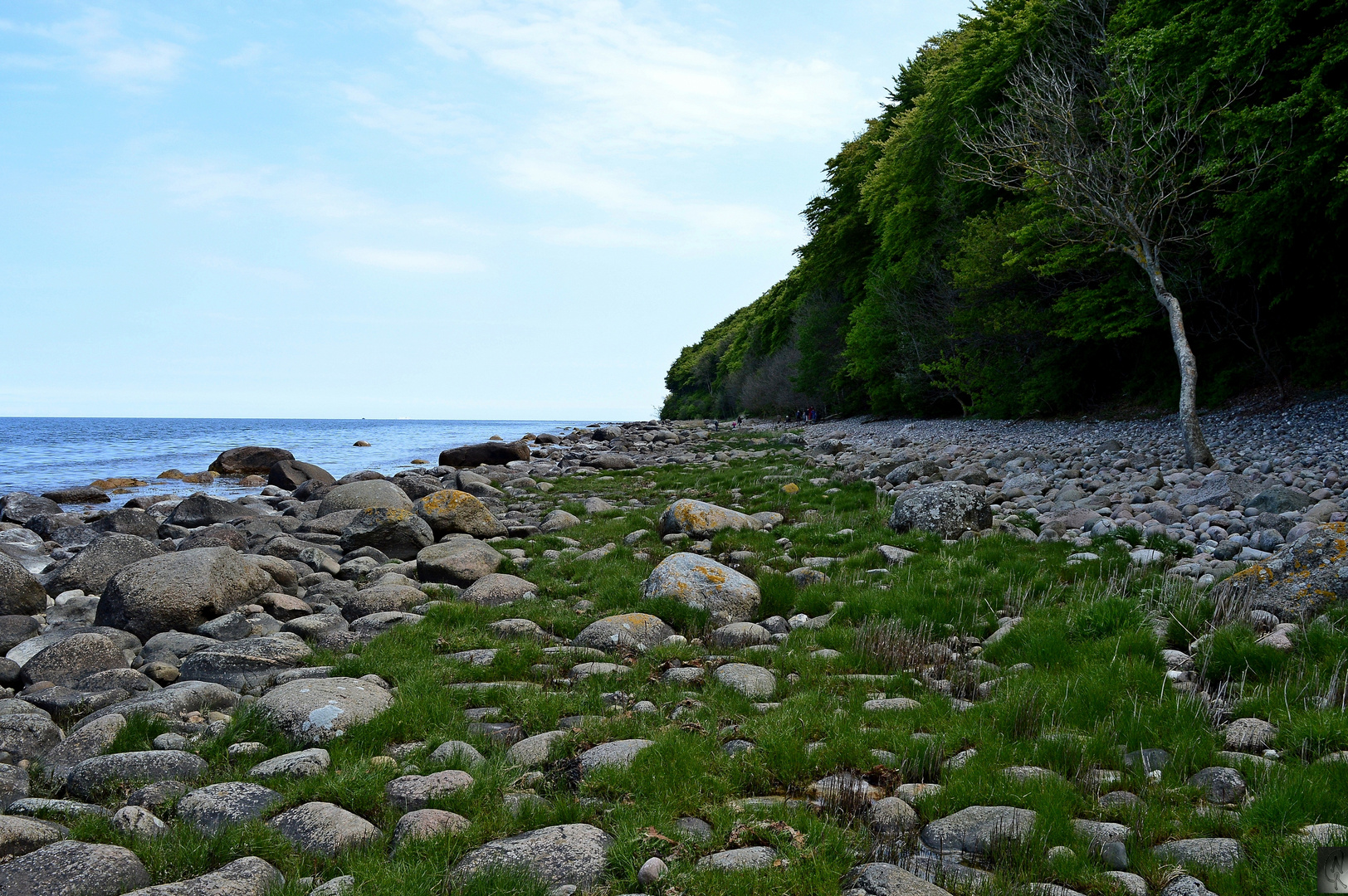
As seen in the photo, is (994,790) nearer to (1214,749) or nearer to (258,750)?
(1214,749)

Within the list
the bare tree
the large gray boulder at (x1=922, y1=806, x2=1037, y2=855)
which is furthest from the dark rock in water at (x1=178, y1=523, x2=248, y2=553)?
the bare tree

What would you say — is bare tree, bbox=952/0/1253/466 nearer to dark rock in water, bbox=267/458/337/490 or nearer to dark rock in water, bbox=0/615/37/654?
dark rock in water, bbox=0/615/37/654

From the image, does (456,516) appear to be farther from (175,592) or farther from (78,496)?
(78,496)

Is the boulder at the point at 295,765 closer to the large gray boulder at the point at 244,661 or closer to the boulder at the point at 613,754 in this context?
the boulder at the point at 613,754

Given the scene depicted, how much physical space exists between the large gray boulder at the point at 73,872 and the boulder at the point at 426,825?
1083 mm

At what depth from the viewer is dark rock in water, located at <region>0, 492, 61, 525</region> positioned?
18719 mm

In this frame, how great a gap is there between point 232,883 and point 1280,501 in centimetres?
1219

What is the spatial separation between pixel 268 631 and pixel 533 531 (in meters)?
5.87

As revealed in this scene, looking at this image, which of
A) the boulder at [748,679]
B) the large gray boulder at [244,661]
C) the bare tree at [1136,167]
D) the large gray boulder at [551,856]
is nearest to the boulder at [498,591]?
the large gray boulder at [244,661]

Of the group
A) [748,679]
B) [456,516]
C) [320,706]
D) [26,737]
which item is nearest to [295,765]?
[320,706]

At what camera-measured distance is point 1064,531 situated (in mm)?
10898

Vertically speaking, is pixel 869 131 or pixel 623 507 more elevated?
pixel 869 131

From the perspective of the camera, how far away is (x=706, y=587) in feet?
26.9

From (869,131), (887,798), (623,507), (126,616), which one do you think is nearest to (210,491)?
(623,507)
